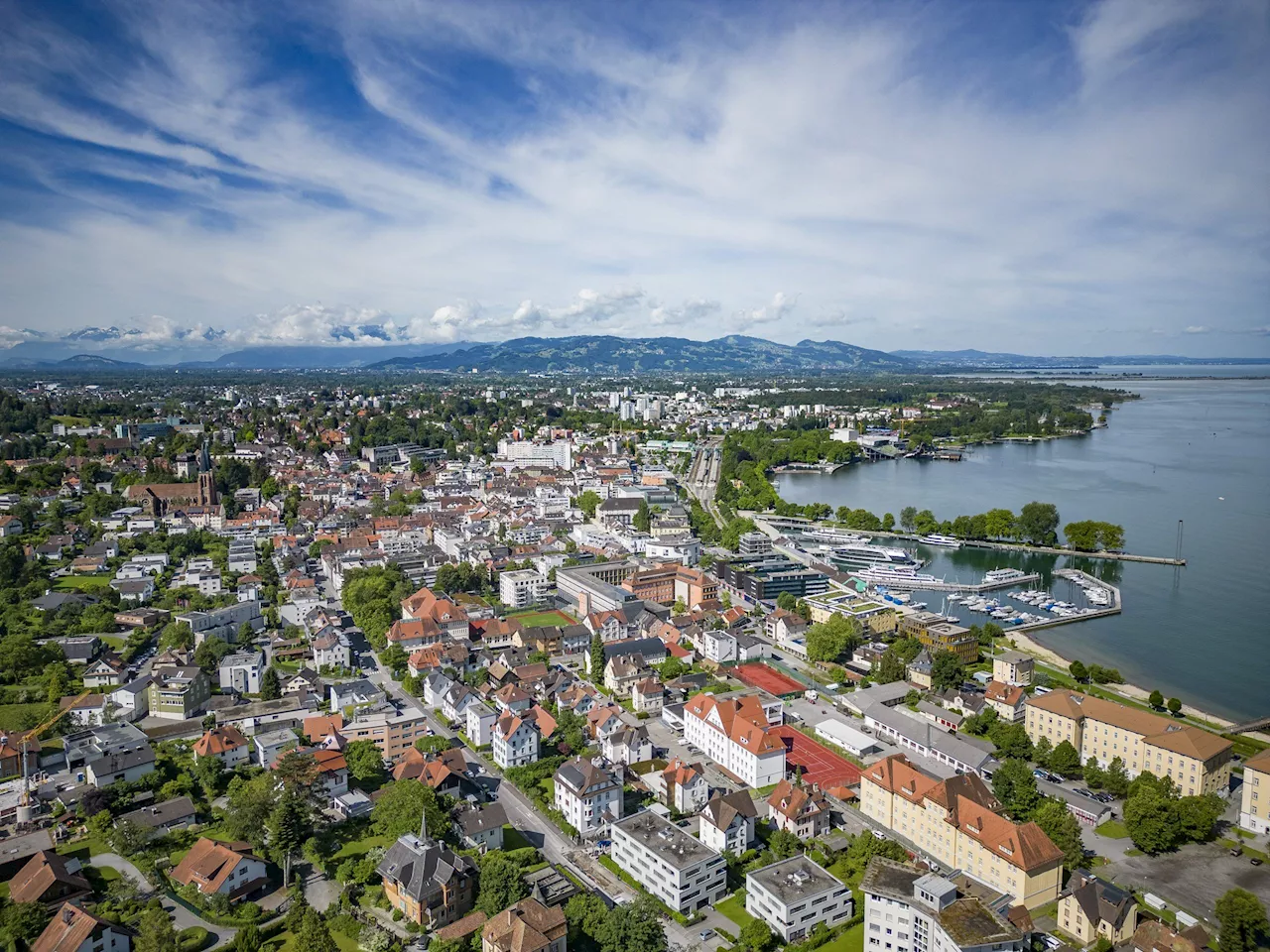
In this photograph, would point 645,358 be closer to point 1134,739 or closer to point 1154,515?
point 1154,515

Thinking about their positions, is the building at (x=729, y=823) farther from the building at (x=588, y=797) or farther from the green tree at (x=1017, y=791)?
the green tree at (x=1017, y=791)

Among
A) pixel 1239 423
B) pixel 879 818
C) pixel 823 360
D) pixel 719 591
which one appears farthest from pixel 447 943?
pixel 823 360

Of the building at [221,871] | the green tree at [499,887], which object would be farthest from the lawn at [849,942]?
the building at [221,871]

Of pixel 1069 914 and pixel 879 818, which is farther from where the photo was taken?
pixel 879 818

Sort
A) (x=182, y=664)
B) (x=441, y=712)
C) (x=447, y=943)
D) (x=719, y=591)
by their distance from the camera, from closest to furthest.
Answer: (x=447, y=943) → (x=441, y=712) → (x=182, y=664) → (x=719, y=591)

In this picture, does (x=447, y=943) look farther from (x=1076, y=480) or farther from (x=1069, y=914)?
(x=1076, y=480)
